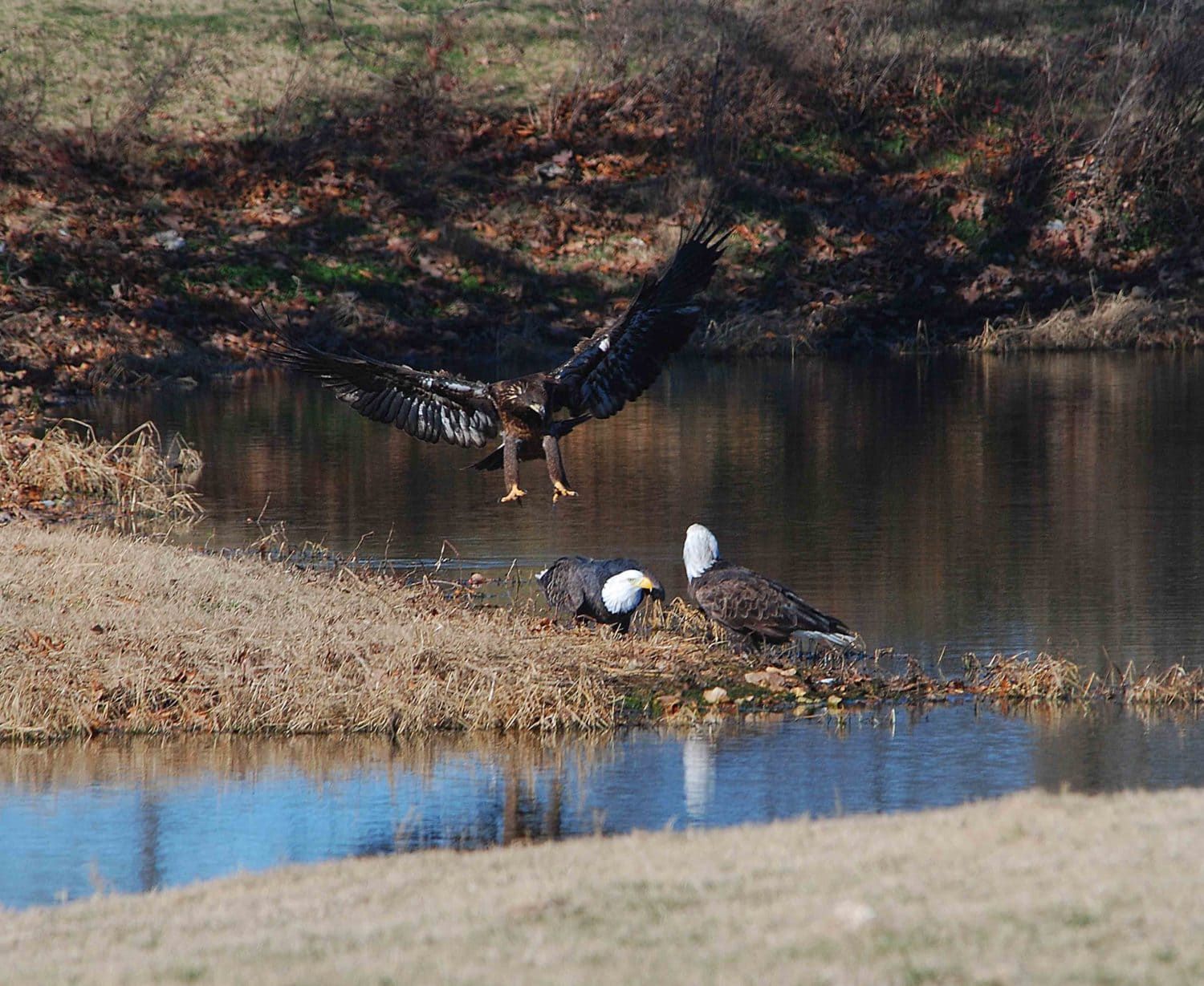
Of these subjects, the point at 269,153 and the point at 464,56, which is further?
the point at 464,56

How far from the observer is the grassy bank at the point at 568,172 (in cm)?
3384

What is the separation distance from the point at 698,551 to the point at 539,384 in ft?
5.15

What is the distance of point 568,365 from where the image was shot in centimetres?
1294

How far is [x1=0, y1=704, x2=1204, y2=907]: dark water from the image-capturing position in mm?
8727

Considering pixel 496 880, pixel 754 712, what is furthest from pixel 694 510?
pixel 496 880

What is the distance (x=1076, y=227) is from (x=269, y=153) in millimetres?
15994

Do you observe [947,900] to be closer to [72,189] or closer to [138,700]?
[138,700]

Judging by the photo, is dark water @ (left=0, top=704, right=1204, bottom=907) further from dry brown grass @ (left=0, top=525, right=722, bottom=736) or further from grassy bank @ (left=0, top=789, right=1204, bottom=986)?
grassy bank @ (left=0, top=789, right=1204, bottom=986)

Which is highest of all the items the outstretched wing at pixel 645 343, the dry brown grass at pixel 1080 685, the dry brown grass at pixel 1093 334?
the dry brown grass at pixel 1093 334

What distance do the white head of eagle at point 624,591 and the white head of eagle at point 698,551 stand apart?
1.08ft

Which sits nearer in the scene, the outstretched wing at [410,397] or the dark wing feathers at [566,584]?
the dark wing feathers at [566,584]

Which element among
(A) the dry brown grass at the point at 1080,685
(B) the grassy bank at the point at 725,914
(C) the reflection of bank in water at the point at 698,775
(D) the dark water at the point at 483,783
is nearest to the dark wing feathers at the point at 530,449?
(D) the dark water at the point at 483,783

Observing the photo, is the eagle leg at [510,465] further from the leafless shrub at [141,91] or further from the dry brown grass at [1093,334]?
the leafless shrub at [141,91]

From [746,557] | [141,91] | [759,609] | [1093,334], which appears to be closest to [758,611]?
[759,609]
